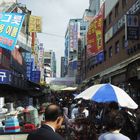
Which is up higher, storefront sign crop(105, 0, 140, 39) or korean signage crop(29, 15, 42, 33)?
korean signage crop(29, 15, 42, 33)

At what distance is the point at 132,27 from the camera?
26562 millimetres

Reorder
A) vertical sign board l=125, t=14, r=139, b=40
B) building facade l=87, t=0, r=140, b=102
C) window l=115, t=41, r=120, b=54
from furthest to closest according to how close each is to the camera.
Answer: window l=115, t=41, r=120, b=54
building facade l=87, t=0, r=140, b=102
vertical sign board l=125, t=14, r=139, b=40

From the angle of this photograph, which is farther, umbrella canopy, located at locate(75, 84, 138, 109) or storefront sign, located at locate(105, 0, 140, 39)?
storefront sign, located at locate(105, 0, 140, 39)

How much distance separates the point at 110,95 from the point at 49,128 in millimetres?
6508

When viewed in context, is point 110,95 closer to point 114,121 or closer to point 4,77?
point 114,121

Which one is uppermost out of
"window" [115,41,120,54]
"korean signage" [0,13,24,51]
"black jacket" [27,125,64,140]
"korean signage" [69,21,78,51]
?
"korean signage" [69,21,78,51]

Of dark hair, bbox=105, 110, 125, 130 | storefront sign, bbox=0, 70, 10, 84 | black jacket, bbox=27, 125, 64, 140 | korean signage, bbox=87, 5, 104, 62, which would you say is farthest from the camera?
korean signage, bbox=87, 5, 104, 62

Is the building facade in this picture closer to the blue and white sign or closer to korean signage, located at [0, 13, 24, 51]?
the blue and white sign

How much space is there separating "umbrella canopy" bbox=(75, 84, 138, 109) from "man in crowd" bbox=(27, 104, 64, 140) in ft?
18.9

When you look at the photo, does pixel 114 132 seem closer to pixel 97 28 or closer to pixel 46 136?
pixel 46 136

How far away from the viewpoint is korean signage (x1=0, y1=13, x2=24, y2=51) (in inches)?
696

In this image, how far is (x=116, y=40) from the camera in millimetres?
35156

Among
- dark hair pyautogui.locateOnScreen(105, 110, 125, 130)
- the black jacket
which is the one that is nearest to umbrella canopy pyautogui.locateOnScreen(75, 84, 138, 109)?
dark hair pyautogui.locateOnScreen(105, 110, 125, 130)

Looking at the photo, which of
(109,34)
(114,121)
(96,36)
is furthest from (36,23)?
(114,121)
